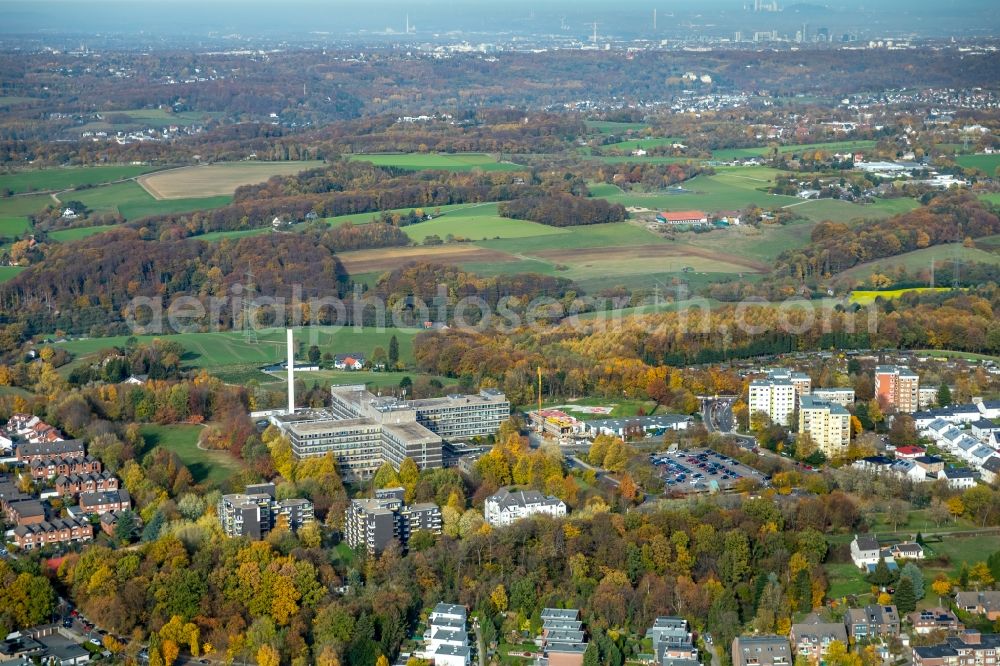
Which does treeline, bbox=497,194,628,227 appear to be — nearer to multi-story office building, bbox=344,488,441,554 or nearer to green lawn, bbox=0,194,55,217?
green lawn, bbox=0,194,55,217

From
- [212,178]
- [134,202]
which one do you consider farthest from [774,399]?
[212,178]

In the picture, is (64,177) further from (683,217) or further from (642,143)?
(642,143)

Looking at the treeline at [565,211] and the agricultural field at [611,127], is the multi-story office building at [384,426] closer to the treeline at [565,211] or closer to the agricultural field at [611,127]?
the treeline at [565,211]

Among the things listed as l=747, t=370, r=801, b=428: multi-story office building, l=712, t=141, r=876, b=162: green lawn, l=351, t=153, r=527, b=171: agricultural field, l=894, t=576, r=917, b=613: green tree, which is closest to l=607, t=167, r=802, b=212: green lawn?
l=712, t=141, r=876, b=162: green lawn

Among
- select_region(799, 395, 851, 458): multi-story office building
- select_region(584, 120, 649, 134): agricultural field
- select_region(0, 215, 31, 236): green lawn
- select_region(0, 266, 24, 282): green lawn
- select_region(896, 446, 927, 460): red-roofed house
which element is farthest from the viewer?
select_region(584, 120, 649, 134): agricultural field

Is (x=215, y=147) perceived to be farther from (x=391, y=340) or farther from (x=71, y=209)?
(x=391, y=340)

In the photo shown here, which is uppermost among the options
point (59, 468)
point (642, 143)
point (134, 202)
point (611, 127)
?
point (59, 468)
